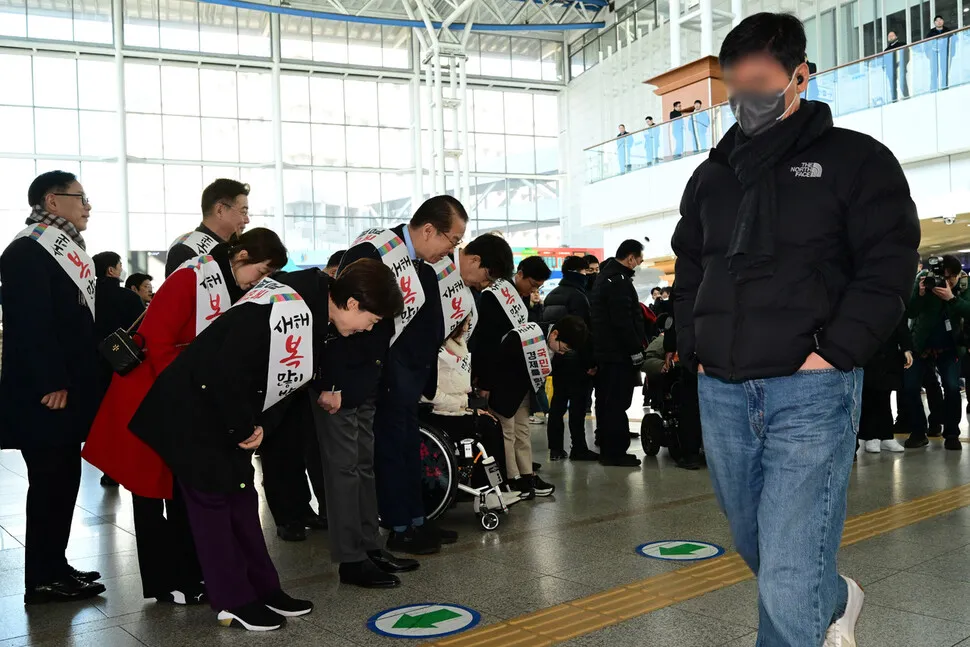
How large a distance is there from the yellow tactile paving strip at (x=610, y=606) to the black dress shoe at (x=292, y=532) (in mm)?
1956

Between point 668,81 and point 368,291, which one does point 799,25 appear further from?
point 668,81

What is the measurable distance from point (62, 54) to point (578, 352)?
23.4 m

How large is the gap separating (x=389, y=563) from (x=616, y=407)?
3.51 m

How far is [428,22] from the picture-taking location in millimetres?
24969

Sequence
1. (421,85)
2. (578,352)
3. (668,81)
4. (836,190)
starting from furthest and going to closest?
(421,85), (668,81), (578,352), (836,190)

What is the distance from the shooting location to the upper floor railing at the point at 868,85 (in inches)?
527

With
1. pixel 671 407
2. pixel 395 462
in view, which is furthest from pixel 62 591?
pixel 671 407

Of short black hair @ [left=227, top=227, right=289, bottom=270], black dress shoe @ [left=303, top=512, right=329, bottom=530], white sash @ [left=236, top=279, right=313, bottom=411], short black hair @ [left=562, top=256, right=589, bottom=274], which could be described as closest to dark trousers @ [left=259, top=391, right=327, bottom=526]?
black dress shoe @ [left=303, top=512, right=329, bottom=530]

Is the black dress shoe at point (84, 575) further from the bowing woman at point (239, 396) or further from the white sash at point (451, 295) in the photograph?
the white sash at point (451, 295)

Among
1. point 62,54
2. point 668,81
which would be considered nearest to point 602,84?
point 668,81

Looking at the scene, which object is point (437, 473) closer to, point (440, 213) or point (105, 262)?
point (440, 213)

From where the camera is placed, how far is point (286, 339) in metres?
3.29

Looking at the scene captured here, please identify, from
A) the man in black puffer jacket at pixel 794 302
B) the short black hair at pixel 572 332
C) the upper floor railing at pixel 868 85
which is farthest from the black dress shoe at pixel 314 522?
the upper floor railing at pixel 868 85

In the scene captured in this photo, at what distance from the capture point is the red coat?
12.1 ft
